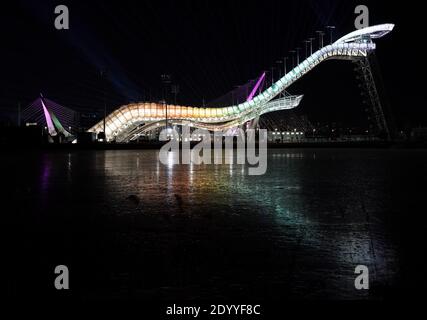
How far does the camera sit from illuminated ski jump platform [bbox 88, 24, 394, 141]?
64.3m

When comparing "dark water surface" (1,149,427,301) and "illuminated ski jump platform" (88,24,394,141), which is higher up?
"illuminated ski jump platform" (88,24,394,141)

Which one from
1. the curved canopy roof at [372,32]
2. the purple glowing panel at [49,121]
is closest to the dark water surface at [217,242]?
the curved canopy roof at [372,32]

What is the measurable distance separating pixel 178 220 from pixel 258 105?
230 feet

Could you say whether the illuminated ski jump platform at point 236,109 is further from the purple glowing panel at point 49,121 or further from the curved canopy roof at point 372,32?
the purple glowing panel at point 49,121

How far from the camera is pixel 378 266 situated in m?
5.39

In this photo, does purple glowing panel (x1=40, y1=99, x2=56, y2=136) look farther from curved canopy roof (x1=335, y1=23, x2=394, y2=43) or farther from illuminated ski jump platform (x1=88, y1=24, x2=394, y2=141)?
curved canopy roof (x1=335, y1=23, x2=394, y2=43)

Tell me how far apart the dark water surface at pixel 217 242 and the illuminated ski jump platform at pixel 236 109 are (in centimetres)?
5587

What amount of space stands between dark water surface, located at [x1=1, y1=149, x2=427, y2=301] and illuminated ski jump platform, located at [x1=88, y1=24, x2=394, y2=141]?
55.9 metres

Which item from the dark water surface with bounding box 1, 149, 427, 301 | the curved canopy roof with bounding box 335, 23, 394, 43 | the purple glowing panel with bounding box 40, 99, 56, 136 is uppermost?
the curved canopy roof with bounding box 335, 23, 394, 43

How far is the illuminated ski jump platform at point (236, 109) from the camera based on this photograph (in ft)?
211

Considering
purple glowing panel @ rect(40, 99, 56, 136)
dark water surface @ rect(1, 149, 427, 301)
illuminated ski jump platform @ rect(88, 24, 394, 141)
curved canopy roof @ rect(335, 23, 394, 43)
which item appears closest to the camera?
dark water surface @ rect(1, 149, 427, 301)

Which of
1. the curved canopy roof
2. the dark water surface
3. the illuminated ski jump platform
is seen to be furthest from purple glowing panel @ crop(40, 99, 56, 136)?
the dark water surface
